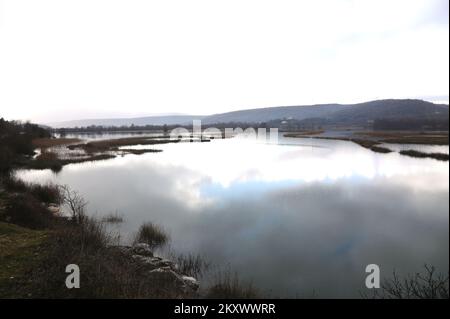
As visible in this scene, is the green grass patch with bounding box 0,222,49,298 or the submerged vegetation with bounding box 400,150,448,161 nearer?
the green grass patch with bounding box 0,222,49,298

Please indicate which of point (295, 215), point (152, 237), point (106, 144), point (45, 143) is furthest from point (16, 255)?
point (45, 143)

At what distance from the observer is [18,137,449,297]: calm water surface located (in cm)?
1102

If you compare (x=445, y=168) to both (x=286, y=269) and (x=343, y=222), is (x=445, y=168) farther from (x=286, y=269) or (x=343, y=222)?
(x=286, y=269)

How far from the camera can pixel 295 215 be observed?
56.9 feet

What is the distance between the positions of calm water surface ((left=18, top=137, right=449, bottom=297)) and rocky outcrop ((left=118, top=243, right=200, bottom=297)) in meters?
2.07

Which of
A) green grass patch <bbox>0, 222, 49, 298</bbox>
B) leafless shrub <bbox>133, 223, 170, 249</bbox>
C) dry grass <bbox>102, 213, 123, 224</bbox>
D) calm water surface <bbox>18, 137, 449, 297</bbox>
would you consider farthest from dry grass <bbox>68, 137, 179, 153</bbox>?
green grass patch <bbox>0, 222, 49, 298</bbox>

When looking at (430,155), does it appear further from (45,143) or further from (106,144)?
(45,143)

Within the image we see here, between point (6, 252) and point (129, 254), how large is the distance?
3545 millimetres

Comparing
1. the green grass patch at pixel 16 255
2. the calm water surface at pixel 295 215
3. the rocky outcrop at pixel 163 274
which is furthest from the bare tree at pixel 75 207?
the rocky outcrop at pixel 163 274

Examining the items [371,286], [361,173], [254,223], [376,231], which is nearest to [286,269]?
[371,286]

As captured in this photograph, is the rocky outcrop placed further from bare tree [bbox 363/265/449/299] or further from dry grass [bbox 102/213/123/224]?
dry grass [bbox 102/213/123/224]

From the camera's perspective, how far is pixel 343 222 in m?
16.1
